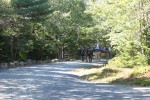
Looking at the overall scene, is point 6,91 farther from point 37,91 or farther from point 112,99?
point 112,99

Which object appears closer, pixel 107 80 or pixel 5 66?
pixel 107 80

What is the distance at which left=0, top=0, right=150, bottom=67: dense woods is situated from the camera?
2242 cm

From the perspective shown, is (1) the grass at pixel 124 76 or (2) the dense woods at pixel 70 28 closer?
(1) the grass at pixel 124 76

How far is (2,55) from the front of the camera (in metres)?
32.4

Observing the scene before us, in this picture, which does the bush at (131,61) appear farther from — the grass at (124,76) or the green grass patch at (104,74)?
the green grass patch at (104,74)

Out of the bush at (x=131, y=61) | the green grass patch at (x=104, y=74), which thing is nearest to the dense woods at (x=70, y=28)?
the bush at (x=131, y=61)

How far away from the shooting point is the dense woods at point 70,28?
22.4 metres

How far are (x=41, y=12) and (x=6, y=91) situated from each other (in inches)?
652

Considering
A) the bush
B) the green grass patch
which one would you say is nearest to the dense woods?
the bush

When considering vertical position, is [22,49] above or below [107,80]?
above

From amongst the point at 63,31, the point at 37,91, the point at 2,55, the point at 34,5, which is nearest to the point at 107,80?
the point at 37,91

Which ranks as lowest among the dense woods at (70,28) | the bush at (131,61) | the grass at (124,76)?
the grass at (124,76)

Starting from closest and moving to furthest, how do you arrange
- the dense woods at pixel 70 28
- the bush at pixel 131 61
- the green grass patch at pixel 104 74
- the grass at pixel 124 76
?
the grass at pixel 124 76 < the green grass patch at pixel 104 74 < the bush at pixel 131 61 < the dense woods at pixel 70 28

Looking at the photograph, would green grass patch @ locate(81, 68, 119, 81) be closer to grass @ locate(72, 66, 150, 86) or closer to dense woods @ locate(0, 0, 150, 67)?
grass @ locate(72, 66, 150, 86)
